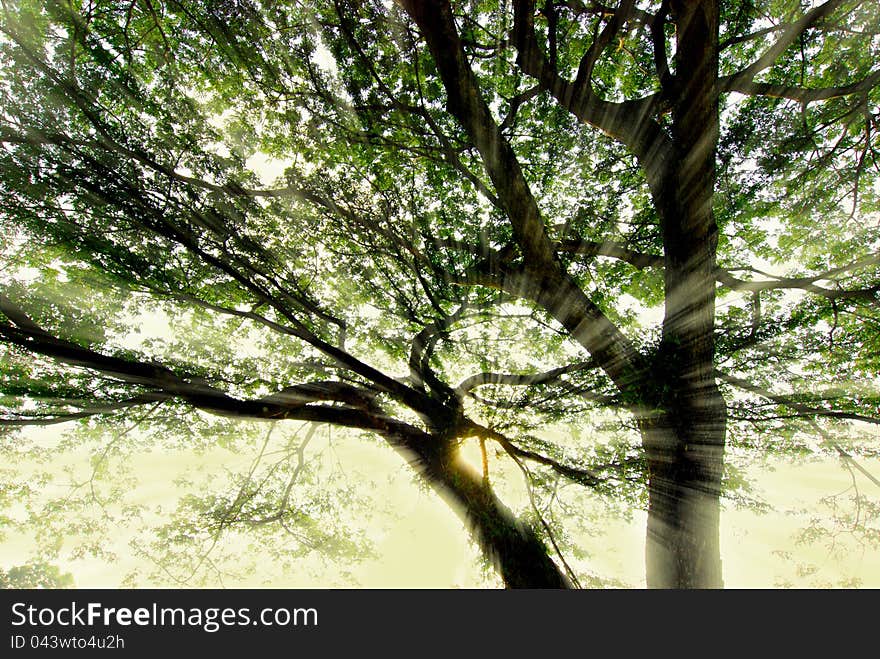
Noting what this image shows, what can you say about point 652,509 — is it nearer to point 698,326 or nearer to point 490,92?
point 698,326

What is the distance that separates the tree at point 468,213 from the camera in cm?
321

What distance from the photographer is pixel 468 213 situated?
16.4 feet

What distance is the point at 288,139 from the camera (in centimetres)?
452

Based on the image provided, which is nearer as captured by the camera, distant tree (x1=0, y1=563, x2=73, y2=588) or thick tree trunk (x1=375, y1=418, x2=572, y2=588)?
thick tree trunk (x1=375, y1=418, x2=572, y2=588)

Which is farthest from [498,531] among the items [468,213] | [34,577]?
[34,577]

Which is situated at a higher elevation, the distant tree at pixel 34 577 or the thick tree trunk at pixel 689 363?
the thick tree trunk at pixel 689 363

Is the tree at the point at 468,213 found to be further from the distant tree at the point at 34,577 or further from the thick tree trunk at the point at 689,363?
the distant tree at the point at 34,577

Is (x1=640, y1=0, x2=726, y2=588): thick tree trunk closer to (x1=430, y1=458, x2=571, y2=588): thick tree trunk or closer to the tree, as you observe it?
the tree

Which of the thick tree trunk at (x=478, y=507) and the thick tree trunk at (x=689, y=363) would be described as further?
the thick tree trunk at (x=478, y=507)

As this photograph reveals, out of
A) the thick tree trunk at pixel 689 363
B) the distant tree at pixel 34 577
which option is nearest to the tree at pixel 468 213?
the thick tree trunk at pixel 689 363

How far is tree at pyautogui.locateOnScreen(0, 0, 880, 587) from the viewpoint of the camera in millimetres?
3213

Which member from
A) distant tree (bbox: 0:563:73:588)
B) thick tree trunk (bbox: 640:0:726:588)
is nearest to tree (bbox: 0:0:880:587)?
thick tree trunk (bbox: 640:0:726:588)

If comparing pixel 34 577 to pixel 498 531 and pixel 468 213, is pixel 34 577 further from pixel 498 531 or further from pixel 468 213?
pixel 468 213
